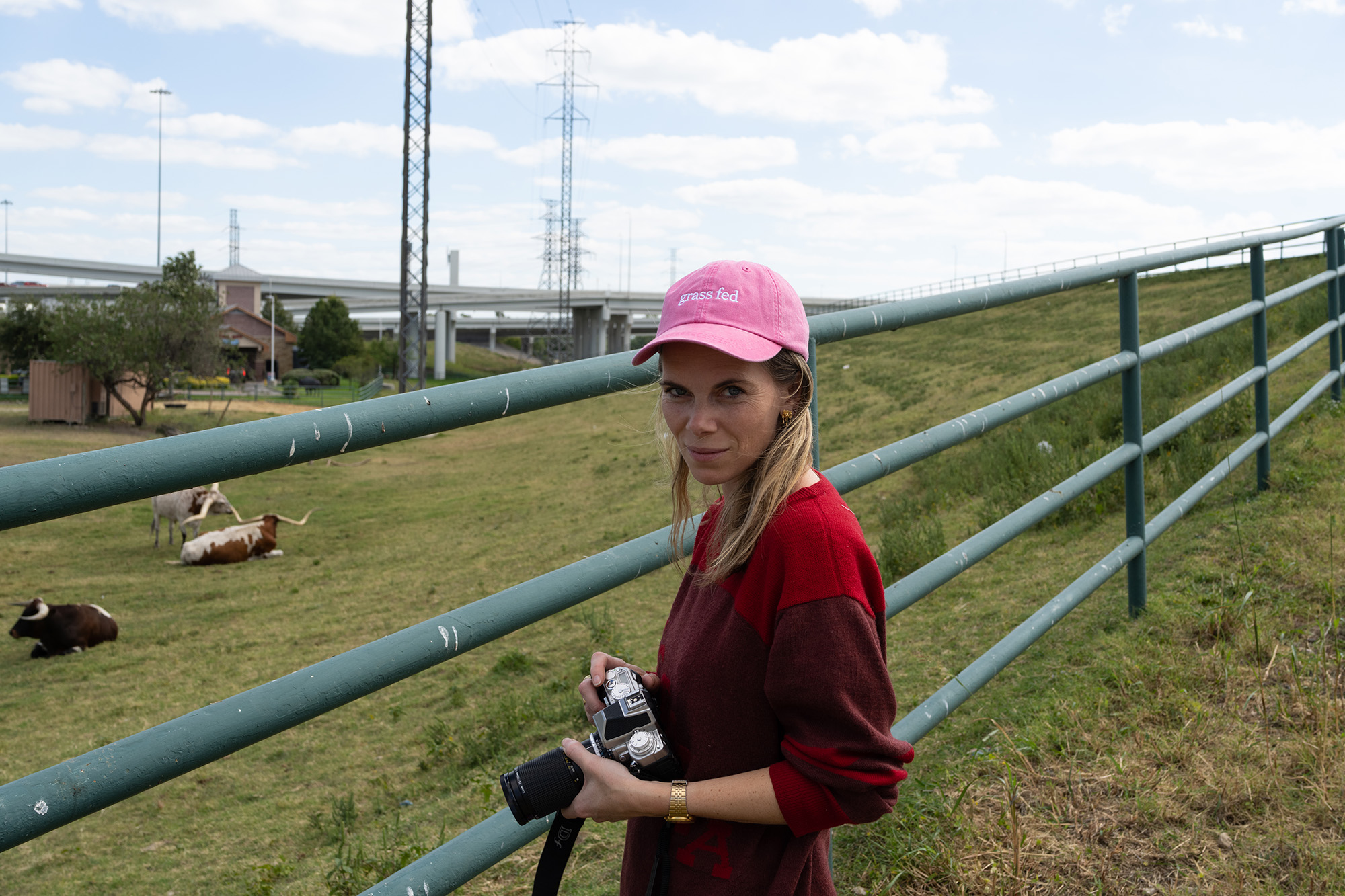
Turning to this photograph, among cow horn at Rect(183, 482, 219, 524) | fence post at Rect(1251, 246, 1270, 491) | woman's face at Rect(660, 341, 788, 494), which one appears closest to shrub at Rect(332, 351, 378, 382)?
cow horn at Rect(183, 482, 219, 524)

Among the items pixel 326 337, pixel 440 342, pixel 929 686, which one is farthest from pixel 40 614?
pixel 440 342

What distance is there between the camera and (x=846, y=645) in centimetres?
121

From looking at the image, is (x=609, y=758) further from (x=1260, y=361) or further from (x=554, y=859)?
(x=1260, y=361)

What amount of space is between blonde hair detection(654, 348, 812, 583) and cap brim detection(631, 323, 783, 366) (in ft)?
0.21

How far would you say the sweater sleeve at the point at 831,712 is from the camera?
120 cm

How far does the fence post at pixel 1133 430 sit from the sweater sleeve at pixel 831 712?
2524mm

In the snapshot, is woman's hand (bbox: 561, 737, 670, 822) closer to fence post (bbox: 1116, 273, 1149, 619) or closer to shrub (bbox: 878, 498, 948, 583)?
fence post (bbox: 1116, 273, 1149, 619)

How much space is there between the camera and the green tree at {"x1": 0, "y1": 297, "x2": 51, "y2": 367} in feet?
122

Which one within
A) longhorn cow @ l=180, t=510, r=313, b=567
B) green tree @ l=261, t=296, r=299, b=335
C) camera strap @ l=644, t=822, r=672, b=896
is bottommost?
longhorn cow @ l=180, t=510, r=313, b=567

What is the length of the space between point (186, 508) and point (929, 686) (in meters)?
12.7

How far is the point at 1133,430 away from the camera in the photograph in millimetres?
3566

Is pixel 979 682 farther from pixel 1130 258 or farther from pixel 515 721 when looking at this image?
pixel 515 721

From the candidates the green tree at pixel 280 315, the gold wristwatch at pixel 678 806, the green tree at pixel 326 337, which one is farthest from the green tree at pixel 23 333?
the gold wristwatch at pixel 678 806

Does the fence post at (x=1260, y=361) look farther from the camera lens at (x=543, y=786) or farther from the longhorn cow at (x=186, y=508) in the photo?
the longhorn cow at (x=186, y=508)
